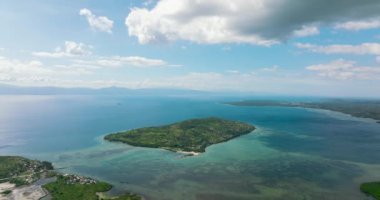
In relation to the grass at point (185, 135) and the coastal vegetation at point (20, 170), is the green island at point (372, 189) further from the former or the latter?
the coastal vegetation at point (20, 170)

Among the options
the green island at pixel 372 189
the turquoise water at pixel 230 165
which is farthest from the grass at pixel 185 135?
the green island at pixel 372 189

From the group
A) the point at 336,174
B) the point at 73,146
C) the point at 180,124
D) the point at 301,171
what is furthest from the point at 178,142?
the point at 336,174

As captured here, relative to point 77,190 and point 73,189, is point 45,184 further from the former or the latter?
point 77,190

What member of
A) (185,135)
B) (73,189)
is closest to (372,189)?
(73,189)

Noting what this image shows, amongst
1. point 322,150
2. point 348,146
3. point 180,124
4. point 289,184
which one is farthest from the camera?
point 180,124

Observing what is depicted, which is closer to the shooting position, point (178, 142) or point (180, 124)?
point (178, 142)

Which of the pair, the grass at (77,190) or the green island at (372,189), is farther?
the green island at (372,189)

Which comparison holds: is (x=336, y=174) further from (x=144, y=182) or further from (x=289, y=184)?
(x=144, y=182)
